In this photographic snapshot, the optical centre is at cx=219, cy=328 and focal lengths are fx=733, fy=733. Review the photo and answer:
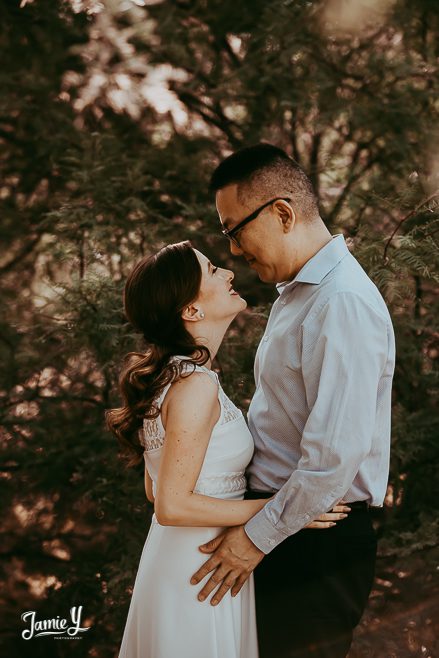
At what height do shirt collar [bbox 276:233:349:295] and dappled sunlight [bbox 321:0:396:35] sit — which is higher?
dappled sunlight [bbox 321:0:396:35]

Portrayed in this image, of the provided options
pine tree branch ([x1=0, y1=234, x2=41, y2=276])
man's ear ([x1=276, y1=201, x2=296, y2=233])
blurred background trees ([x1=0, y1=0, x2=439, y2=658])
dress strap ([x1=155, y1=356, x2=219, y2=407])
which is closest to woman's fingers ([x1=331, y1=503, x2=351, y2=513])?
dress strap ([x1=155, y1=356, x2=219, y2=407])

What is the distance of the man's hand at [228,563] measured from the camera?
6.72ft

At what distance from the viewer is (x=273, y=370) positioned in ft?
6.93

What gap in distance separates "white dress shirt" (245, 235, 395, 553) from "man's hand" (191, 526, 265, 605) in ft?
0.15

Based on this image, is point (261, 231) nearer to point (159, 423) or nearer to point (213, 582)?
point (159, 423)

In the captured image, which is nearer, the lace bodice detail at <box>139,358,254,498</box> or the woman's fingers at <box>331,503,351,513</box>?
the woman's fingers at <box>331,503,351,513</box>

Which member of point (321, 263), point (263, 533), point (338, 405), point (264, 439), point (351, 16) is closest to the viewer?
point (338, 405)

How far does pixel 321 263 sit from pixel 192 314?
437 millimetres

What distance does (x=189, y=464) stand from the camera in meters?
2.00

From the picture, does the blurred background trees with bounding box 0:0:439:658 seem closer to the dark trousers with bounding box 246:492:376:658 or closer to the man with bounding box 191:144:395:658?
the man with bounding box 191:144:395:658

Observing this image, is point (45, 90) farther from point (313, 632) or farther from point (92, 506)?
point (313, 632)

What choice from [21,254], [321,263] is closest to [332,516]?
[321,263]

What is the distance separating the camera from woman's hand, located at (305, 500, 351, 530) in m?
2.02

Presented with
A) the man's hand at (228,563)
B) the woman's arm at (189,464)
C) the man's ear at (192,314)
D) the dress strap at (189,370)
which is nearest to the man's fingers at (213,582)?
the man's hand at (228,563)
